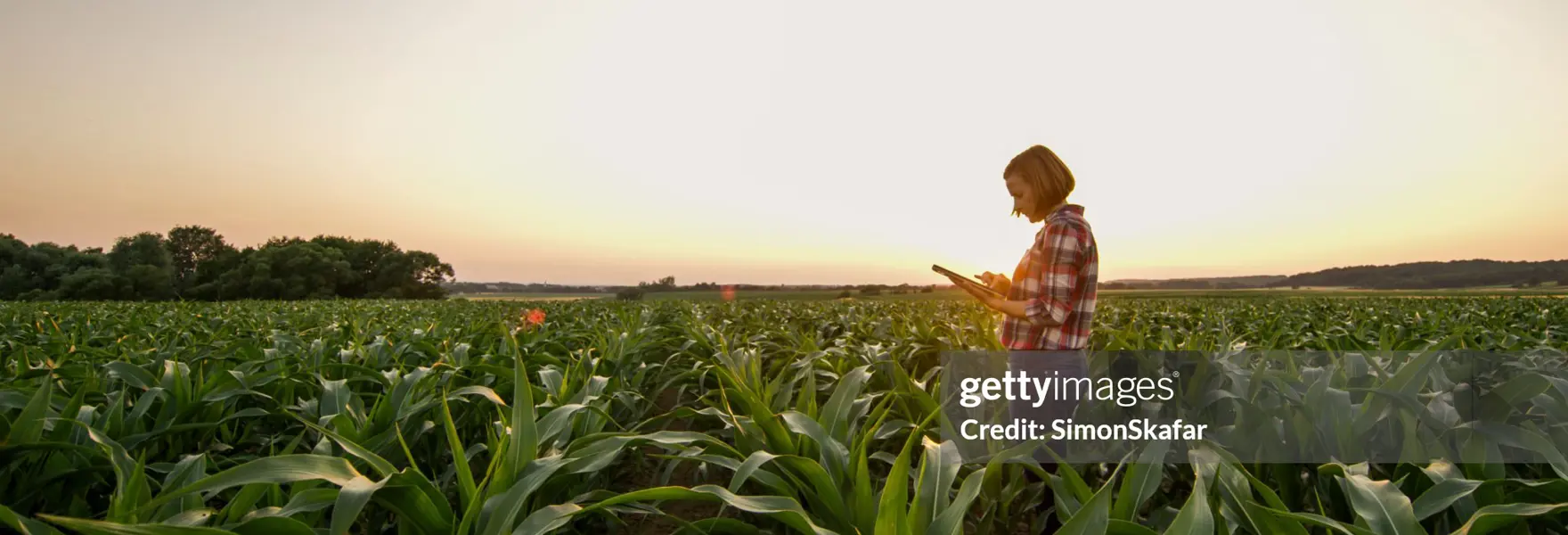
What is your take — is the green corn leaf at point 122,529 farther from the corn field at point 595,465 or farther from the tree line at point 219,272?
the tree line at point 219,272

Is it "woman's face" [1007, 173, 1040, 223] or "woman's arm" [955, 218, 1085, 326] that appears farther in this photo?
"woman's face" [1007, 173, 1040, 223]

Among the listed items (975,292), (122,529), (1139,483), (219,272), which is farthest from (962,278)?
(219,272)

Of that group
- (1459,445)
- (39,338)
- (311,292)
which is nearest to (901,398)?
(1459,445)

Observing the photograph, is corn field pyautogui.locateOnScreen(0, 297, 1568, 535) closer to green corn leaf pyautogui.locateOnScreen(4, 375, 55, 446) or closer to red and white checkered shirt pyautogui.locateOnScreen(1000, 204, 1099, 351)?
green corn leaf pyautogui.locateOnScreen(4, 375, 55, 446)

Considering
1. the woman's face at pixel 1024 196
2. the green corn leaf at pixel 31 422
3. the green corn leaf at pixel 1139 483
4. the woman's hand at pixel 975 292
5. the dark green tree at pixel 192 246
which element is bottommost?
the green corn leaf at pixel 1139 483

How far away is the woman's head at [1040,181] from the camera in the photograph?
2.92 meters

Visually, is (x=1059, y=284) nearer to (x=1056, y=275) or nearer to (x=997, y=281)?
(x=1056, y=275)

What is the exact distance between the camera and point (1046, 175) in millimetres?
2922

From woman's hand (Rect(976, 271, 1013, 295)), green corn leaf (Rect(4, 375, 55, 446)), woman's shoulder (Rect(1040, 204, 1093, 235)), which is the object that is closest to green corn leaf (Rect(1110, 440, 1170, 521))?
woman's shoulder (Rect(1040, 204, 1093, 235))

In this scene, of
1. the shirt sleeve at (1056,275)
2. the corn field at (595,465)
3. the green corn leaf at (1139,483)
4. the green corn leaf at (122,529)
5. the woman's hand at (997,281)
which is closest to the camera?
the green corn leaf at (122,529)

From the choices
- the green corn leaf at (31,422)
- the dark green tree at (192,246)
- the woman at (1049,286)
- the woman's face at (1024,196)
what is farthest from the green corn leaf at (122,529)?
the dark green tree at (192,246)

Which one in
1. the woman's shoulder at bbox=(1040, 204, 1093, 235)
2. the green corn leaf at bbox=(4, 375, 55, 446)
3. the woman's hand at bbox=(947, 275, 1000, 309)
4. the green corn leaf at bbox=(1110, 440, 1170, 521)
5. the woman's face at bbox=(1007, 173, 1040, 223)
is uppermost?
the woman's face at bbox=(1007, 173, 1040, 223)

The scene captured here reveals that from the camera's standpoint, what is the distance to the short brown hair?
292 centimetres

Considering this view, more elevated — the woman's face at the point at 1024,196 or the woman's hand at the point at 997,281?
the woman's face at the point at 1024,196
